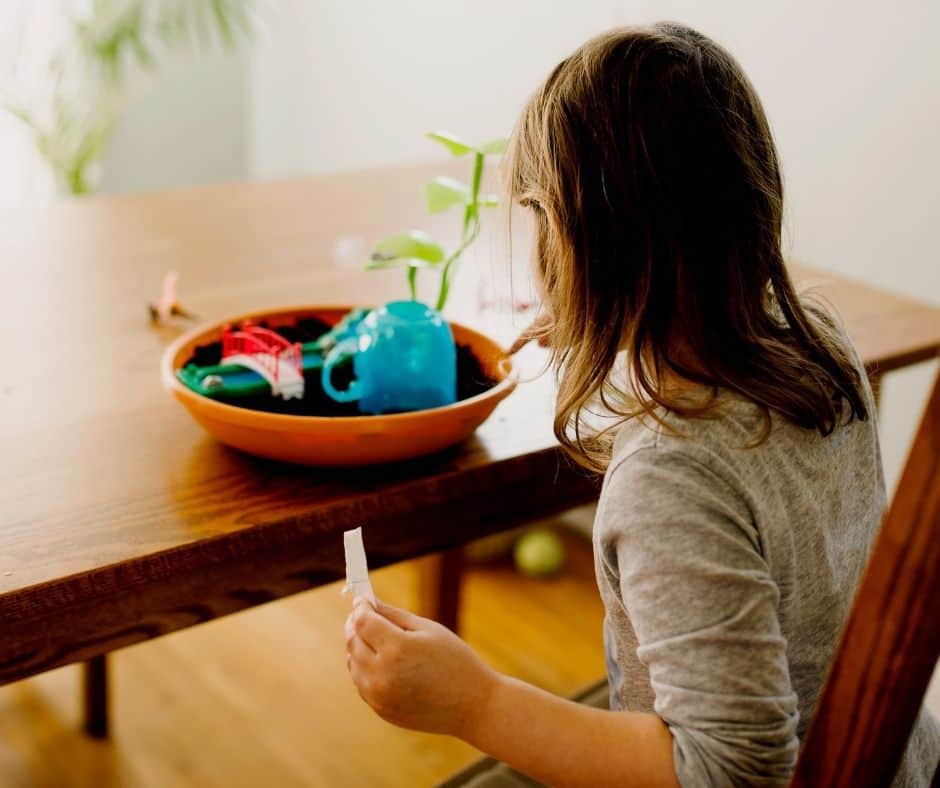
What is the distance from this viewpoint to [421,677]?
0.83 metres

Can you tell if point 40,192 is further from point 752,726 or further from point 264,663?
point 752,726

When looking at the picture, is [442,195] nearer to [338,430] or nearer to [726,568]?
[338,430]

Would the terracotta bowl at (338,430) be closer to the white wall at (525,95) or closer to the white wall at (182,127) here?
the white wall at (525,95)

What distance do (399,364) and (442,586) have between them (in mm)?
888

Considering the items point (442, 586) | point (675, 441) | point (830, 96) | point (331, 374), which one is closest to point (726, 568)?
point (675, 441)

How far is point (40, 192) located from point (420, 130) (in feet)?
3.43

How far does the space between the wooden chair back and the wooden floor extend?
48.4 inches

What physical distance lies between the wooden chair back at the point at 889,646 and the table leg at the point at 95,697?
1357 millimetres

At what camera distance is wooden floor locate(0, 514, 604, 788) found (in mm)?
1822

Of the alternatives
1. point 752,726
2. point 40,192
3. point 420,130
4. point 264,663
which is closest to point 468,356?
point 752,726

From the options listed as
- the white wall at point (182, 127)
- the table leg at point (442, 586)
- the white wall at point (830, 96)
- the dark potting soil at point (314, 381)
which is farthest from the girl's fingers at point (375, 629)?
the white wall at point (182, 127)

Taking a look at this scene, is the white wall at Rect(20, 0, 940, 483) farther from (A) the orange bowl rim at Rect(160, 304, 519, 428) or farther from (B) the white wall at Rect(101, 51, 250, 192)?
(A) the orange bowl rim at Rect(160, 304, 519, 428)

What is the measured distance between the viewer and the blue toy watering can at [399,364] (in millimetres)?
1082

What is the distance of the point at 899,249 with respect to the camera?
6.73 ft
